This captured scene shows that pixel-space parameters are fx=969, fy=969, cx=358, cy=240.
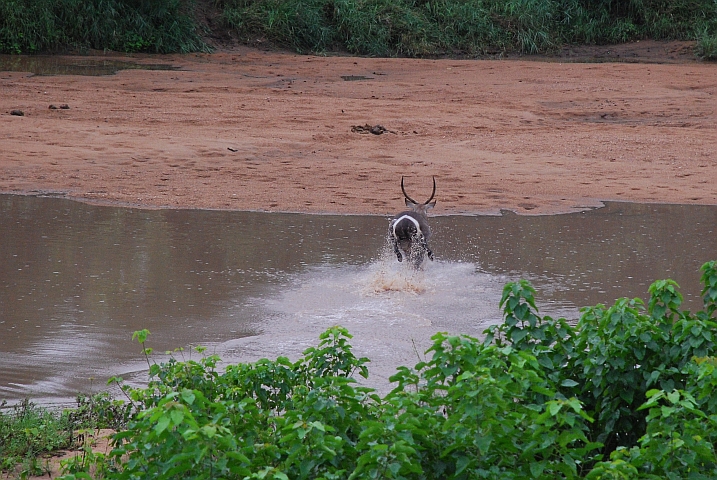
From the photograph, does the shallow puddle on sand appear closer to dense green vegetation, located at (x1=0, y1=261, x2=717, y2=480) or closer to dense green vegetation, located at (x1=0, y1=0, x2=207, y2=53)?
dense green vegetation, located at (x1=0, y1=0, x2=207, y2=53)

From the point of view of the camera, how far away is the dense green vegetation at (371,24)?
2466cm

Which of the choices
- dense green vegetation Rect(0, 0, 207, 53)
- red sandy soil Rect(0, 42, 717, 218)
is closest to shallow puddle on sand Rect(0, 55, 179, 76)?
dense green vegetation Rect(0, 0, 207, 53)

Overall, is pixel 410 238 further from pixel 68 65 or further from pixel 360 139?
pixel 68 65

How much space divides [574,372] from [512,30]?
24.7 metres

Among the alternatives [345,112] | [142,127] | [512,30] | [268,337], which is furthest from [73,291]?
[512,30]

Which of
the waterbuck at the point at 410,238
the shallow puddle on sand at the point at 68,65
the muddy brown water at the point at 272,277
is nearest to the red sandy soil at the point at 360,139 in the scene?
the muddy brown water at the point at 272,277

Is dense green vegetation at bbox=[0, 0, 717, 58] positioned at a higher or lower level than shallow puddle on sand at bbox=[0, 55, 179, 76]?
higher

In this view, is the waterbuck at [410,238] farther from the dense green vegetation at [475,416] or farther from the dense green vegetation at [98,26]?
the dense green vegetation at [98,26]

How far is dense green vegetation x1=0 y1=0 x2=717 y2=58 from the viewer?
80.9 ft

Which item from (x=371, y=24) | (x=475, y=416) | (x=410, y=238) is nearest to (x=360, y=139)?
(x=410, y=238)

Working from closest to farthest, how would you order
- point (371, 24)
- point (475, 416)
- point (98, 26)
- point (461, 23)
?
point (475, 416)
point (98, 26)
point (371, 24)
point (461, 23)

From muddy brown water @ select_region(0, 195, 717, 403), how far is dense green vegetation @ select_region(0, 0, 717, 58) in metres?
15.1

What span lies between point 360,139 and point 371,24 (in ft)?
45.3

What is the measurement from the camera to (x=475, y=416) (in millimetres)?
3463
